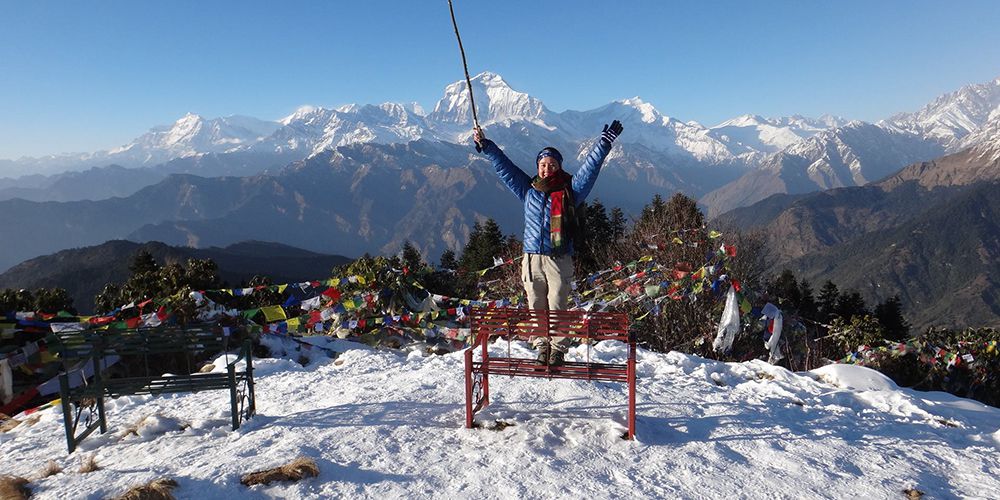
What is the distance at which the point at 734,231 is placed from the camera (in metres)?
25.4

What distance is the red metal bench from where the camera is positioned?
5.79 m

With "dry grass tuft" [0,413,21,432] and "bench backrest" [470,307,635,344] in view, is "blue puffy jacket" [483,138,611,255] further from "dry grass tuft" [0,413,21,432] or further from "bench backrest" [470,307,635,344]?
"dry grass tuft" [0,413,21,432]

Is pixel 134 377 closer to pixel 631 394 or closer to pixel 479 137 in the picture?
pixel 479 137

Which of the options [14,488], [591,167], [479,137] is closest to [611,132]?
[591,167]

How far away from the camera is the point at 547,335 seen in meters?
6.11

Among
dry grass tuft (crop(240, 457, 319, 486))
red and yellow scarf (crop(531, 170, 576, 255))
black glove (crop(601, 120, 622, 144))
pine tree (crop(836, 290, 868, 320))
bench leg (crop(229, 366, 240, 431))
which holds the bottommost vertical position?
pine tree (crop(836, 290, 868, 320))

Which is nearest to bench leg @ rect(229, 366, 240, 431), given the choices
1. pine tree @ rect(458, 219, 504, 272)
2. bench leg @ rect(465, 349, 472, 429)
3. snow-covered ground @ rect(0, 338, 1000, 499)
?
snow-covered ground @ rect(0, 338, 1000, 499)

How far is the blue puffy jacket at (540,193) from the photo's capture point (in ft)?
22.6

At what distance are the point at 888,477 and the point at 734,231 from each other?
2164cm

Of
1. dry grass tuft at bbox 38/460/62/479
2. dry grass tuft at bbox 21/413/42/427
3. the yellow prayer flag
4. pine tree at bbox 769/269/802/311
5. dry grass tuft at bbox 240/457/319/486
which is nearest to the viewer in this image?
dry grass tuft at bbox 240/457/319/486

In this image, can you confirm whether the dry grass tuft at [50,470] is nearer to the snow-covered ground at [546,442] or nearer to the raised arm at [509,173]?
the snow-covered ground at [546,442]

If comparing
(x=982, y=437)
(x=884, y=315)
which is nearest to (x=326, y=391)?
(x=982, y=437)

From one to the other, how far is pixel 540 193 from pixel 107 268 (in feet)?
463

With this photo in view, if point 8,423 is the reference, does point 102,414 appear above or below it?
above
